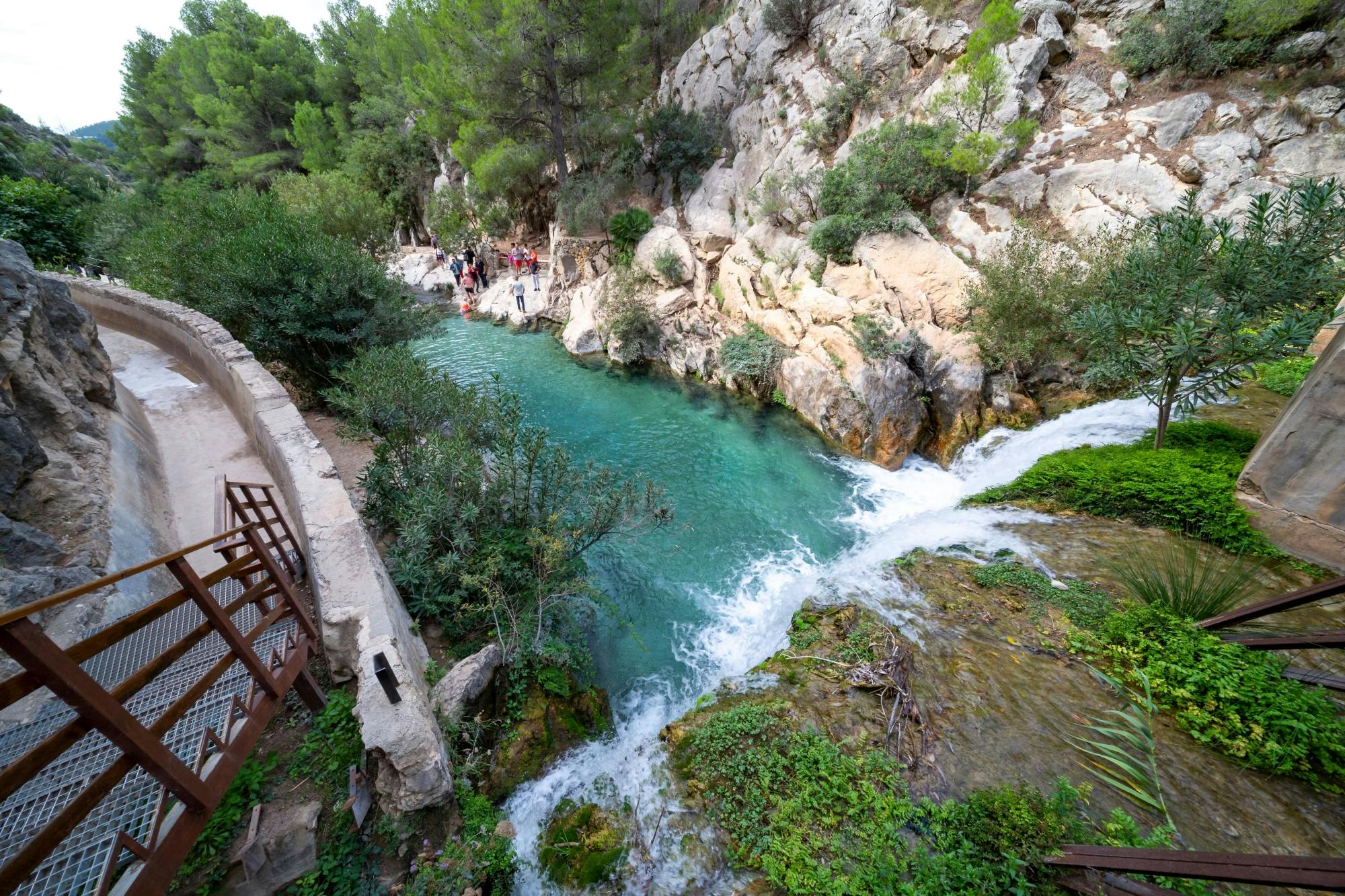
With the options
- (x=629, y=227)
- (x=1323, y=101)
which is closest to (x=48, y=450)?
(x=629, y=227)

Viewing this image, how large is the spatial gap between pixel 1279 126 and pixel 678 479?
1612 cm

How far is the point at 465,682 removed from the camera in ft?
15.6

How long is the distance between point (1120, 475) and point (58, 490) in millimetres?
12705

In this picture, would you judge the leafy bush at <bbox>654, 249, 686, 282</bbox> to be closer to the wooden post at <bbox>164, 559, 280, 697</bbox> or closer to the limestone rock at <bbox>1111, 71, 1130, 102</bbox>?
the limestone rock at <bbox>1111, 71, 1130, 102</bbox>

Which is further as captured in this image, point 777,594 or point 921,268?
point 921,268

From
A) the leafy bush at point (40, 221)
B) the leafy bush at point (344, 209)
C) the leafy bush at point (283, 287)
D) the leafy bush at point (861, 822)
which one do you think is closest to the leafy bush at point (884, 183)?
the leafy bush at point (283, 287)

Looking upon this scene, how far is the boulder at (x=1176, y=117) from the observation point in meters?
11.9

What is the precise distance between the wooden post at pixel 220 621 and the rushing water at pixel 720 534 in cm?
270

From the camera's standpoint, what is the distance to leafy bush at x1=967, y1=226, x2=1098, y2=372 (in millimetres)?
9844

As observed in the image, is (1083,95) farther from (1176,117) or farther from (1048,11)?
(1048,11)

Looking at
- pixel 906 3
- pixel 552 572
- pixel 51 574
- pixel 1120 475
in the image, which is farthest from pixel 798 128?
pixel 51 574

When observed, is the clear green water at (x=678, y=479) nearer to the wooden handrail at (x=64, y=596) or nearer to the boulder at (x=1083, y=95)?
the wooden handrail at (x=64, y=596)

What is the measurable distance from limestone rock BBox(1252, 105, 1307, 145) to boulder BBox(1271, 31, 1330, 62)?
130 centimetres

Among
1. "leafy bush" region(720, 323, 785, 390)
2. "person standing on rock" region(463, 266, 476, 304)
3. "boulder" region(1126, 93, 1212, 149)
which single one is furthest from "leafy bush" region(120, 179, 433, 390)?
"boulder" region(1126, 93, 1212, 149)
